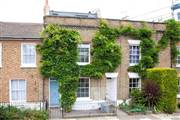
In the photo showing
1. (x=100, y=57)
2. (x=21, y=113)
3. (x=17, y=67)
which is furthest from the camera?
(x=100, y=57)

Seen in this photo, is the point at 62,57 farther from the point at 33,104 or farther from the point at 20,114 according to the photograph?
the point at 20,114

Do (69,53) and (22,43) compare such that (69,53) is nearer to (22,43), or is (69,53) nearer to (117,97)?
(22,43)

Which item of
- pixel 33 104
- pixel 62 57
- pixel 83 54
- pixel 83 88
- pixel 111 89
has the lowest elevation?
pixel 33 104

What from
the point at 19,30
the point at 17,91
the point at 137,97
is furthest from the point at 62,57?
the point at 137,97

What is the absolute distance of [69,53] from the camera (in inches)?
869

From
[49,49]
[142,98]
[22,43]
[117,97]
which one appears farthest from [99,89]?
[22,43]

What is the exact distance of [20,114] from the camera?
18391 mm

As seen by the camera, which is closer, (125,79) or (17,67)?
(17,67)

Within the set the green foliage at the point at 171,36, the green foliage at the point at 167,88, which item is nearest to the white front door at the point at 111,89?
the green foliage at the point at 167,88

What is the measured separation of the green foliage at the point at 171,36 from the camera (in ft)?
82.7

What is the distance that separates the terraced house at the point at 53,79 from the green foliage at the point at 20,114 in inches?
113

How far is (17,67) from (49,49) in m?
2.70

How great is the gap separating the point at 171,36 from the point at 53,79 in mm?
10782

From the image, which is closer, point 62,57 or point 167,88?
point 62,57
